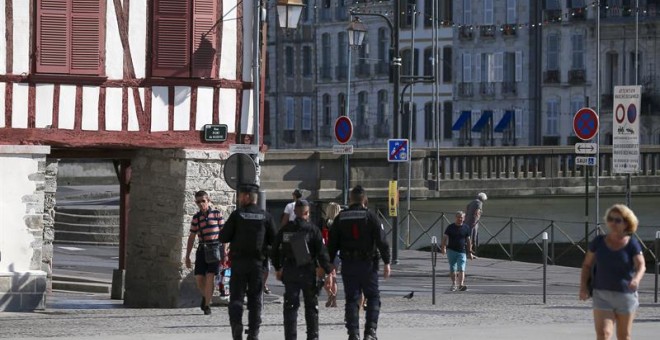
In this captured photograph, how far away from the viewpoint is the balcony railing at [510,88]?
81438mm

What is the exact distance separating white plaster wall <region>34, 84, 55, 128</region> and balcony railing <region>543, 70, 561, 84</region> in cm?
5553

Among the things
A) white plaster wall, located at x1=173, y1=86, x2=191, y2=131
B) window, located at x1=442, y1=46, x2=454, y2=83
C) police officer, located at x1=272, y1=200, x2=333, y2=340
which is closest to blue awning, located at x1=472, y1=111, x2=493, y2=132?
window, located at x1=442, y1=46, x2=454, y2=83

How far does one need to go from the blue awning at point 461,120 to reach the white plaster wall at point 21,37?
57.3 meters

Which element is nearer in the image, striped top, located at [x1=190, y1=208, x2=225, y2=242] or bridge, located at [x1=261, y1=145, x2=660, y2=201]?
striped top, located at [x1=190, y1=208, x2=225, y2=242]

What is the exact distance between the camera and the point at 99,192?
204 feet

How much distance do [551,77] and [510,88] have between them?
2081 millimetres

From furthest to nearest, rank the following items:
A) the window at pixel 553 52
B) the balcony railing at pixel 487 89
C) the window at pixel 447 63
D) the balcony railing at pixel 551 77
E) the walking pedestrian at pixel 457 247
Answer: the window at pixel 447 63
the balcony railing at pixel 487 89
the balcony railing at pixel 551 77
the window at pixel 553 52
the walking pedestrian at pixel 457 247

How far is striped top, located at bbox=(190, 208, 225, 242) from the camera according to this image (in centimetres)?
2462

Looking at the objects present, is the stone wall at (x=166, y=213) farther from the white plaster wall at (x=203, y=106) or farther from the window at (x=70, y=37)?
the window at (x=70, y=37)

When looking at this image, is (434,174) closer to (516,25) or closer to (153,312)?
(153,312)

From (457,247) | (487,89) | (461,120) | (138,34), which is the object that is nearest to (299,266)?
(138,34)

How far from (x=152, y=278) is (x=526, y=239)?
20368 mm

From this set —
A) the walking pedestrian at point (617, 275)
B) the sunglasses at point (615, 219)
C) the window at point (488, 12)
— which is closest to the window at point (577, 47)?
the window at point (488, 12)

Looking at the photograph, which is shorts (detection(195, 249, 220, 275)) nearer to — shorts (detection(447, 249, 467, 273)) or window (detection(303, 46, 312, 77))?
shorts (detection(447, 249, 467, 273))
